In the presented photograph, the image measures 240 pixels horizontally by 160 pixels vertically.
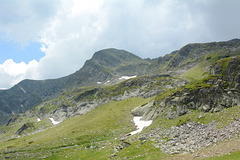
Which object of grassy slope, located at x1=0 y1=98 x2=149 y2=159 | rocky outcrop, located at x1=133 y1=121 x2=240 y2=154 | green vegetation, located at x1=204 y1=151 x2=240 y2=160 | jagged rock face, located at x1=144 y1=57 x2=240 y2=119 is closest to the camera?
green vegetation, located at x1=204 y1=151 x2=240 y2=160

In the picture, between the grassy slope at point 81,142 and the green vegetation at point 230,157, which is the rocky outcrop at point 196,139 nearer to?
the green vegetation at point 230,157

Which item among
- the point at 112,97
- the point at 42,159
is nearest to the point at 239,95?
the point at 42,159

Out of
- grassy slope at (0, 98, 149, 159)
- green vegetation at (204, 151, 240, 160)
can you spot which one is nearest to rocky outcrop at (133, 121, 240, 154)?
green vegetation at (204, 151, 240, 160)

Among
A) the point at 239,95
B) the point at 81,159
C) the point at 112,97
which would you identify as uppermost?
the point at 112,97

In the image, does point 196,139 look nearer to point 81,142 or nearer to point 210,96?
point 210,96

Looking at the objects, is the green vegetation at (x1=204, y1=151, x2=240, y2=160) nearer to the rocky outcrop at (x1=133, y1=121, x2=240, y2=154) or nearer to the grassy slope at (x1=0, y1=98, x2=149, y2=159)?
the rocky outcrop at (x1=133, y1=121, x2=240, y2=154)

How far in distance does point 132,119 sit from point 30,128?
11488 centimetres

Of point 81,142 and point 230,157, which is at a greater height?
point 230,157

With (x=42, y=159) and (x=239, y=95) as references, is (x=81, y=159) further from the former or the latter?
(x=239, y=95)

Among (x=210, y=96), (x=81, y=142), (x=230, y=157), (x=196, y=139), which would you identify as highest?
(x=210, y=96)

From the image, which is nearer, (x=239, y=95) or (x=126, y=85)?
(x=239, y=95)

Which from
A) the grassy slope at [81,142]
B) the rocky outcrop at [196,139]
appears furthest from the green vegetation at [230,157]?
the grassy slope at [81,142]

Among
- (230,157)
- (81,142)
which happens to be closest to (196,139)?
(230,157)

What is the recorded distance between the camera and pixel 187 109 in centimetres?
5122
